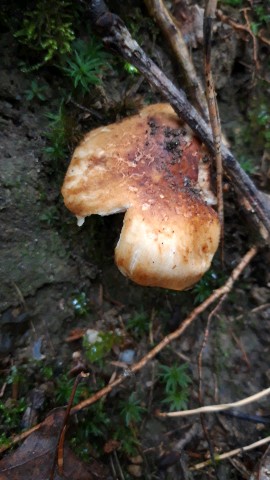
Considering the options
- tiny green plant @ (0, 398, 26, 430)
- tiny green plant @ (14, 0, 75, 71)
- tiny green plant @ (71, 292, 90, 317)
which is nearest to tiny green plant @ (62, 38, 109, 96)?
tiny green plant @ (14, 0, 75, 71)

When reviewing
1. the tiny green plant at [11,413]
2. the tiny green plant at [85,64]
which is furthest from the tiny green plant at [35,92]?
the tiny green plant at [11,413]

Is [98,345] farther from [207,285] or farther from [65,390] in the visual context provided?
[207,285]

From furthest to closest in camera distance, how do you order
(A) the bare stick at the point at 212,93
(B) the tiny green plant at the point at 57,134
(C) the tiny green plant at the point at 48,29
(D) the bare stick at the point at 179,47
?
1. (D) the bare stick at the point at 179,47
2. (B) the tiny green plant at the point at 57,134
3. (C) the tiny green plant at the point at 48,29
4. (A) the bare stick at the point at 212,93

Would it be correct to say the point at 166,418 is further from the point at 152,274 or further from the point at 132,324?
the point at 152,274

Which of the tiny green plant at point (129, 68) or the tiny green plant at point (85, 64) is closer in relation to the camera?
the tiny green plant at point (85, 64)

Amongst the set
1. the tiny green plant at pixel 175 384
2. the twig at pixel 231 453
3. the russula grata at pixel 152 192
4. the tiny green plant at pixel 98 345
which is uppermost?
the russula grata at pixel 152 192

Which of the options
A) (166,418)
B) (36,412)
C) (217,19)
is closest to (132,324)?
(166,418)

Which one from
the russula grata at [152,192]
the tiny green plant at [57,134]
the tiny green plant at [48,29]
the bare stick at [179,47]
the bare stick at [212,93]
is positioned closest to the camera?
the bare stick at [212,93]

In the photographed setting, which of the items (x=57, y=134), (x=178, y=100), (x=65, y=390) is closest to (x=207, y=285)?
(x=65, y=390)

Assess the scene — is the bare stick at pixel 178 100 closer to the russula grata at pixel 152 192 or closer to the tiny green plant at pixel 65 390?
the russula grata at pixel 152 192
